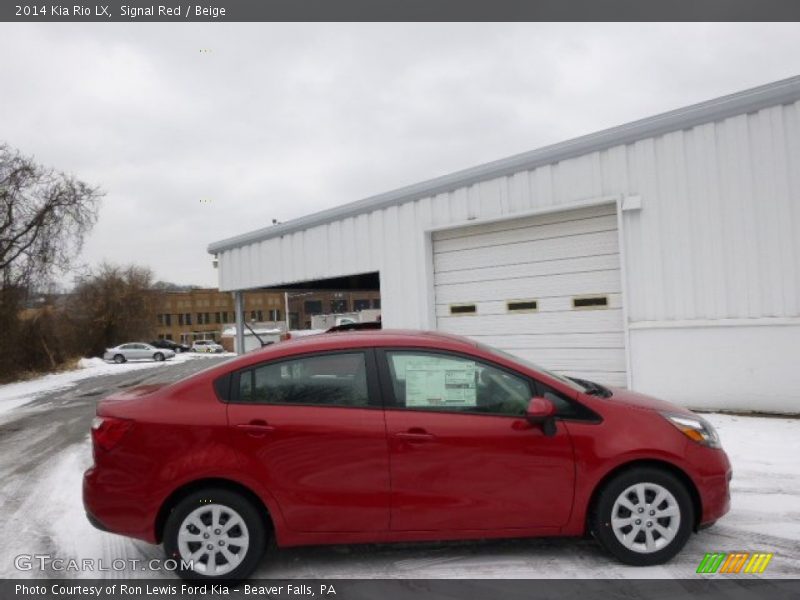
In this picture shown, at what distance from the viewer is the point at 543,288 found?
9.79 metres

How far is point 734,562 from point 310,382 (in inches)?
116

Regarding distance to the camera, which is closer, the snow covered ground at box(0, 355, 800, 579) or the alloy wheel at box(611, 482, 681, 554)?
the alloy wheel at box(611, 482, 681, 554)

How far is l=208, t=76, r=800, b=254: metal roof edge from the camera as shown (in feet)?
25.1

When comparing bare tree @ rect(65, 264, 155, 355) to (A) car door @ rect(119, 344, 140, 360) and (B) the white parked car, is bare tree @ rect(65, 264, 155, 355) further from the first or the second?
(B) the white parked car

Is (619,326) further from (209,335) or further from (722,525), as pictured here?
(209,335)

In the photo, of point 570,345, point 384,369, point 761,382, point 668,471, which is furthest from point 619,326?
point 384,369

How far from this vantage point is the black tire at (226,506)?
3.81 m

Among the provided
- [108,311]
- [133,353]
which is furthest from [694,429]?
[108,311]

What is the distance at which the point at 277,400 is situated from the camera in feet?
13.1

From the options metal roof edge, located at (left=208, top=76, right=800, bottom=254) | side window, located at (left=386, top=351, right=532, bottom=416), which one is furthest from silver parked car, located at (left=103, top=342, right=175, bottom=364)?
side window, located at (left=386, top=351, right=532, bottom=416)

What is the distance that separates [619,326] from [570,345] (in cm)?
83

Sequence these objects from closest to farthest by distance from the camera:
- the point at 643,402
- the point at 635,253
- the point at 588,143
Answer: the point at 643,402, the point at 635,253, the point at 588,143

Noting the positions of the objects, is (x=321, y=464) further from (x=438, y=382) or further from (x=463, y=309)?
(x=463, y=309)

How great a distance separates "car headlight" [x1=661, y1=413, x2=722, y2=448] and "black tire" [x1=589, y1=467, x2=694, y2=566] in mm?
300
